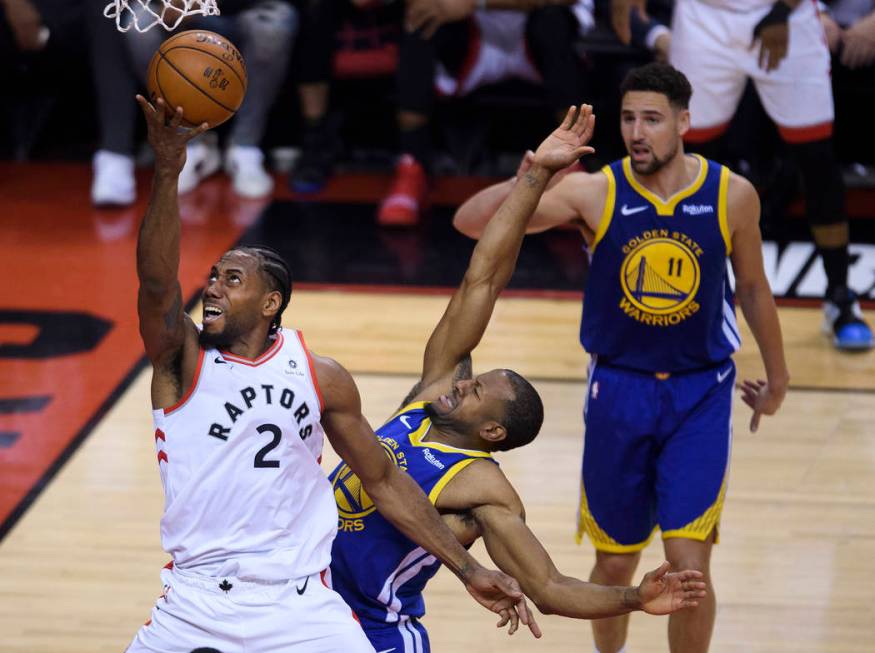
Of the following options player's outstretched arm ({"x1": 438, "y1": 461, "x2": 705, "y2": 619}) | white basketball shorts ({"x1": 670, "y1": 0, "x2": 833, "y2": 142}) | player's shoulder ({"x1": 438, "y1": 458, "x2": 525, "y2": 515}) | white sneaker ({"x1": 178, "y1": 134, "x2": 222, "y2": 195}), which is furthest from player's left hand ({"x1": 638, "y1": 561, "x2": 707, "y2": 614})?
white sneaker ({"x1": 178, "y1": 134, "x2": 222, "y2": 195})

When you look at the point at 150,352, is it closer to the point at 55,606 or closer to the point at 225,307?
the point at 225,307

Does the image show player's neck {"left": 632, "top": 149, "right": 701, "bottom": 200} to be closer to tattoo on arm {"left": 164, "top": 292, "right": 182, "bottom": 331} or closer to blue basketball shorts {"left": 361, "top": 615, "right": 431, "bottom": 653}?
blue basketball shorts {"left": 361, "top": 615, "right": 431, "bottom": 653}

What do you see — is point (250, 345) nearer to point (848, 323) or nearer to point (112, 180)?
point (848, 323)

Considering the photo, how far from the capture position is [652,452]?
439 cm

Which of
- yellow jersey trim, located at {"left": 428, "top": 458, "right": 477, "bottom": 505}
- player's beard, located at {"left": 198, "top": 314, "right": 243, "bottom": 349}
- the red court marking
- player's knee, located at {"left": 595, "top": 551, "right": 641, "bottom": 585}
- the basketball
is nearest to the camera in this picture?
player's beard, located at {"left": 198, "top": 314, "right": 243, "bottom": 349}

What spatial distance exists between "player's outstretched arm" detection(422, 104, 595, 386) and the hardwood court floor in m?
1.13

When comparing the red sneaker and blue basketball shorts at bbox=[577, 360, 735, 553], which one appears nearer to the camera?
blue basketball shorts at bbox=[577, 360, 735, 553]

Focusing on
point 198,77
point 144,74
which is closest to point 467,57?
point 144,74

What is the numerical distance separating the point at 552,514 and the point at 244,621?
2408mm

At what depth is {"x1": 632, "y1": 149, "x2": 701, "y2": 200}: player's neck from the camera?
4.36 meters

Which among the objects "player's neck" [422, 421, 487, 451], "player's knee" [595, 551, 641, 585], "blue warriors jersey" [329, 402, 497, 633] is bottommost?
"player's knee" [595, 551, 641, 585]

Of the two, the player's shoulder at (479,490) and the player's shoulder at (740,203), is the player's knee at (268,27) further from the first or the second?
the player's shoulder at (479,490)

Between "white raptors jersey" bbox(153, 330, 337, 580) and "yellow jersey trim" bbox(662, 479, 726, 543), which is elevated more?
"white raptors jersey" bbox(153, 330, 337, 580)

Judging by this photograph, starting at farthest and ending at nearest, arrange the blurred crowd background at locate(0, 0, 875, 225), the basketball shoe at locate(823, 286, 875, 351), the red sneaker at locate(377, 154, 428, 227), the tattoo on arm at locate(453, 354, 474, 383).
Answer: the red sneaker at locate(377, 154, 428, 227) → the blurred crowd background at locate(0, 0, 875, 225) → the basketball shoe at locate(823, 286, 875, 351) → the tattoo on arm at locate(453, 354, 474, 383)
